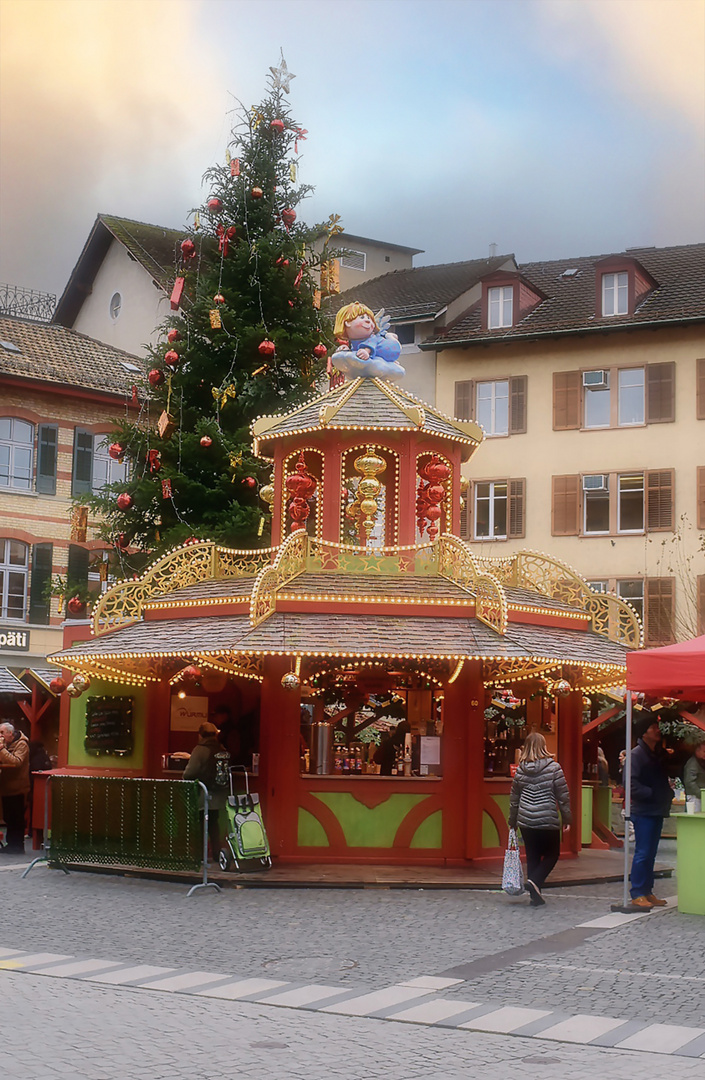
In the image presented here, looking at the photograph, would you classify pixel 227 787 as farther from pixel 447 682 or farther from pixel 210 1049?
pixel 210 1049

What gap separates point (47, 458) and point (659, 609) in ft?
53.0

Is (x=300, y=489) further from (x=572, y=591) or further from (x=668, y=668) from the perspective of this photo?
(x=668, y=668)

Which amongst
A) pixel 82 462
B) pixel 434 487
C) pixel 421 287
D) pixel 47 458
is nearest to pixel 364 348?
pixel 434 487

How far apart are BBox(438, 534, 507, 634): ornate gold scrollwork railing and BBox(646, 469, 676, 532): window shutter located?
63.2 feet

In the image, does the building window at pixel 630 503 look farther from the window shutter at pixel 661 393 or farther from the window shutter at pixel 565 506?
the window shutter at pixel 661 393

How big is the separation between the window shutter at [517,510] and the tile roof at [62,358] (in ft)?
34.2

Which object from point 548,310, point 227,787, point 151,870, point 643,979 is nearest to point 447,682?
point 227,787

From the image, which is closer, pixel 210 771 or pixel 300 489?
pixel 210 771

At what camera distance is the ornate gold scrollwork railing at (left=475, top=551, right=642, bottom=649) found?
2041 centimetres

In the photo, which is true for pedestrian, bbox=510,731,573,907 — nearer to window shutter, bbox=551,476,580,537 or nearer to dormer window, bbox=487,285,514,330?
window shutter, bbox=551,476,580,537

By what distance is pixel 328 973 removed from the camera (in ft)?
35.6

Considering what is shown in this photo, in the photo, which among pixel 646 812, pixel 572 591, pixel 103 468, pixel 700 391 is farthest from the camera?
pixel 103 468

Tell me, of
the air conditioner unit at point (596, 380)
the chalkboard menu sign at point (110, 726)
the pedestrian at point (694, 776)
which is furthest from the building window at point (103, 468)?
the pedestrian at point (694, 776)

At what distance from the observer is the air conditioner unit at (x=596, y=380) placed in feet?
126
